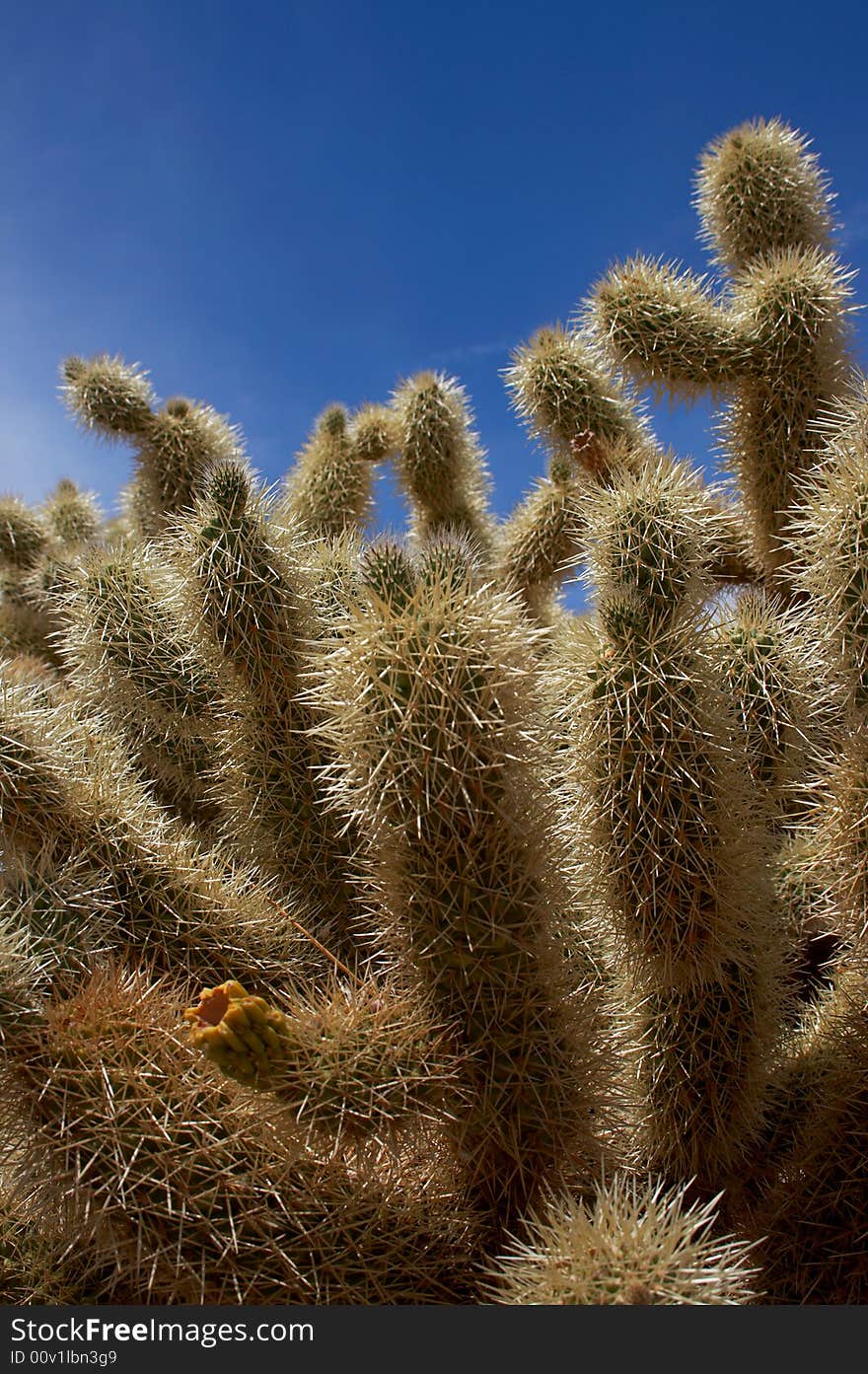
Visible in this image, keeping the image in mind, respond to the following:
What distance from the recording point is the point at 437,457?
19.1ft

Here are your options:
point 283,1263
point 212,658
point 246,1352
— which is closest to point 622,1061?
point 283,1263

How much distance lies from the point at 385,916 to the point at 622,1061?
3.06 feet

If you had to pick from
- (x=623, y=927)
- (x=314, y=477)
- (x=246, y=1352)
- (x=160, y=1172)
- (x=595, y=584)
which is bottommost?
(x=246, y=1352)

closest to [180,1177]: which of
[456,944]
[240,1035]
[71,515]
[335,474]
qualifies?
[240,1035]

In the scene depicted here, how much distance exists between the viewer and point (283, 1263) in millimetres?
2160

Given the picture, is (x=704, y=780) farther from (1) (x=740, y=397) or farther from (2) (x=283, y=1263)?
(1) (x=740, y=397)

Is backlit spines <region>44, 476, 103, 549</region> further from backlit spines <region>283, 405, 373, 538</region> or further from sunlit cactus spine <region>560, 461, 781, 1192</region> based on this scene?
sunlit cactus spine <region>560, 461, 781, 1192</region>

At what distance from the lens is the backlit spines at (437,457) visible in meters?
5.78

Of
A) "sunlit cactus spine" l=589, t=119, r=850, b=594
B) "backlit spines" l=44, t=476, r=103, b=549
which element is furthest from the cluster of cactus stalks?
"backlit spines" l=44, t=476, r=103, b=549

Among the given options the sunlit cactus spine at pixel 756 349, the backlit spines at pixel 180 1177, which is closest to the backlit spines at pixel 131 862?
the backlit spines at pixel 180 1177

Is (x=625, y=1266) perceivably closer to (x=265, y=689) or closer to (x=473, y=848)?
(x=473, y=848)

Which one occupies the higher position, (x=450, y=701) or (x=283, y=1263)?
(x=450, y=701)

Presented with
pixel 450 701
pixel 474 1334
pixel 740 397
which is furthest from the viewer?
pixel 740 397

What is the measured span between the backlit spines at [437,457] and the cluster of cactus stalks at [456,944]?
236cm
